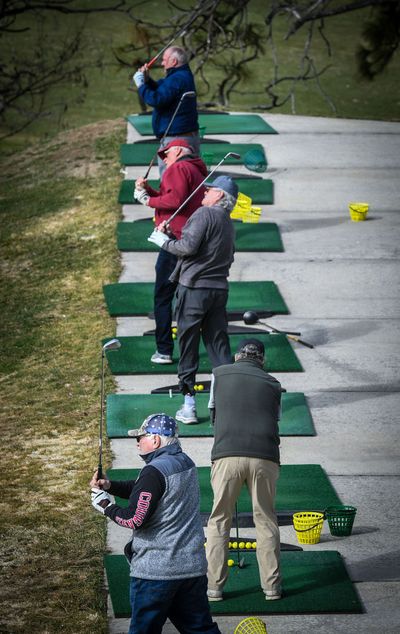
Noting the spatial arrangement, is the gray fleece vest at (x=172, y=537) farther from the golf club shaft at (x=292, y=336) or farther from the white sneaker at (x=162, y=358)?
the golf club shaft at (x=292, y=336)

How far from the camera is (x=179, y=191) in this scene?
11.3m

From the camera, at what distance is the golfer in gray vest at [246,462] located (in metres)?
8.18

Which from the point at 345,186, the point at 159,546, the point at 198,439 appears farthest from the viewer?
the point at 345,186

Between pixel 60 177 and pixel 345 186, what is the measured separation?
432 cm

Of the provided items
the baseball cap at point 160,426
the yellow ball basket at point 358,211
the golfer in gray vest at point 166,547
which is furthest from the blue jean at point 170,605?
the yellow ball basket at point 358,211

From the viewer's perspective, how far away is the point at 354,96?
32.9 meters

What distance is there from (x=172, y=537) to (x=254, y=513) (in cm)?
138

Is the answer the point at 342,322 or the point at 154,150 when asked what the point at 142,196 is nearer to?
the point at 342,322

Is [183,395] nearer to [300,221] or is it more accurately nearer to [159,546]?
[159,546]

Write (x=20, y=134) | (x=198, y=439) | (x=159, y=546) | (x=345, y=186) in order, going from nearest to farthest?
(x=159, y=546), (x=198, y=439), (x=345, y=186), (x=20, y=134)

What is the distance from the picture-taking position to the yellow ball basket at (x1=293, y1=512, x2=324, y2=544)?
30.0 ft

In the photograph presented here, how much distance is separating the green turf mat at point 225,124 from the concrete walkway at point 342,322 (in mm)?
271

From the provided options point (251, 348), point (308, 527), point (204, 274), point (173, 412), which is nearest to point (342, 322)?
point (173, 412)

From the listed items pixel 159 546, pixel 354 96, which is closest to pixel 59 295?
pixel 159 546
